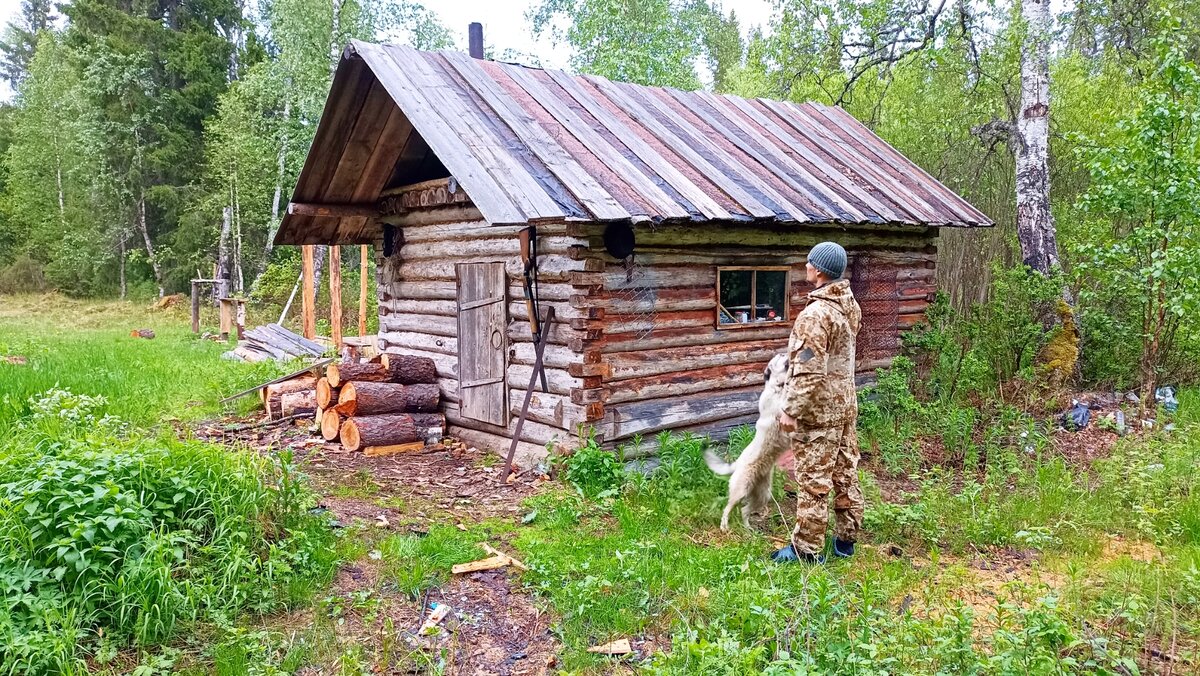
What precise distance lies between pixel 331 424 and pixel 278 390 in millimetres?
1744

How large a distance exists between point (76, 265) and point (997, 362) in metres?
30.0

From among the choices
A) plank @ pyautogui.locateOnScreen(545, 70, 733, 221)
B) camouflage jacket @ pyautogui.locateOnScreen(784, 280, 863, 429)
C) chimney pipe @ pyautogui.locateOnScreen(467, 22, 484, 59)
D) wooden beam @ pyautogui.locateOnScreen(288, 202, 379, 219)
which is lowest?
camouflage jacket @ pyautogui.locateOnScreen(784, 280, 863, 429)

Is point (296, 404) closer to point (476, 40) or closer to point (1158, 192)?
point (476, 40)

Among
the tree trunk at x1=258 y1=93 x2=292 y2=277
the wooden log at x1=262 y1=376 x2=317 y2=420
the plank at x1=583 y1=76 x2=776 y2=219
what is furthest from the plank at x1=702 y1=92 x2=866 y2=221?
the tree trunk at x1=258 y1=93 x2=292 y2=277

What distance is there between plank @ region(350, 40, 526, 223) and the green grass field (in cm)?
242

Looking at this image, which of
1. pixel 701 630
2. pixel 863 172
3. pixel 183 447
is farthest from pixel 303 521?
pixel 863 172

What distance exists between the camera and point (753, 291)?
339 inches

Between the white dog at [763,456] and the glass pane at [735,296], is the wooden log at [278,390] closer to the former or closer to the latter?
the glass pane at [735,296]

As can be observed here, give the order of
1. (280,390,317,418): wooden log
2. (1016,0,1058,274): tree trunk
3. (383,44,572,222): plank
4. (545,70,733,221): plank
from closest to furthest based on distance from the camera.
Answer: (383,44,572,222): plank → (545,70,733,221): plank → (280,390,317,418): wooden log → (1016,0,1058,274): tree trunk

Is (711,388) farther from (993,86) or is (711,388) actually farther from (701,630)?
(993,86)

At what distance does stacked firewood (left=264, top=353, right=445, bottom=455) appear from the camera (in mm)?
8328

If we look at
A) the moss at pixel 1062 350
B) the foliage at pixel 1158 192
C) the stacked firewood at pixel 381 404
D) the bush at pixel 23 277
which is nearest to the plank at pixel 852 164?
the foliage at pixel 1158 192

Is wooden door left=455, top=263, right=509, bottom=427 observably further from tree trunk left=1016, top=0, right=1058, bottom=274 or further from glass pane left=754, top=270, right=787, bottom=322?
tree trunk left=1016, top=0, right=1058, bottom=274

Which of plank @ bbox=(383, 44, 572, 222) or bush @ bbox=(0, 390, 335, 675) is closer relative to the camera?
bush @ bbox=(0, 390, 335, 675)
